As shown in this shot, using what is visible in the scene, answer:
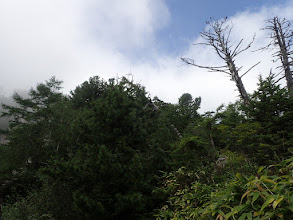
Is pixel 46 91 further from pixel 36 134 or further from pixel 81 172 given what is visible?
pixel 81 172

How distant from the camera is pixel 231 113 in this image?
46.1 feet

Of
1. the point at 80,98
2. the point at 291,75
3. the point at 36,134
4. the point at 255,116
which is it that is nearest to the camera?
the point at 255,116

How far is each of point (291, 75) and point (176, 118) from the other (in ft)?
29.3

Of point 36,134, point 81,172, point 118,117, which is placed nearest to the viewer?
point 81,172

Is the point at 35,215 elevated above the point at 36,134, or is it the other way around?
the point at 36,134

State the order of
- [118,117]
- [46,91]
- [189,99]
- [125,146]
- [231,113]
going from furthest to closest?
[189,99], [46,91], [231,113], [118,117], [125,146]

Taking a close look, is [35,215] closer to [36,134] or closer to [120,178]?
[120,178]

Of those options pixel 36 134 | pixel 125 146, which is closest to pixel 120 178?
pixel 125 146

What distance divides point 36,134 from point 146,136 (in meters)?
12.9

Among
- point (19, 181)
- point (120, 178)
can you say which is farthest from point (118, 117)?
point (19, 181)

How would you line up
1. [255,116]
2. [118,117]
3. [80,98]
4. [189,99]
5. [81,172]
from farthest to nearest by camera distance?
[189,99] → [80,98] → [255,116] → [118,117] → [81,172]

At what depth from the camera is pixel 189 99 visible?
99.4 ft

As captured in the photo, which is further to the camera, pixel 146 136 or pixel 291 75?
pixel 291 75

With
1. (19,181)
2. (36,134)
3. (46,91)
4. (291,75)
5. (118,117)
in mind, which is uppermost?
(46,91)
